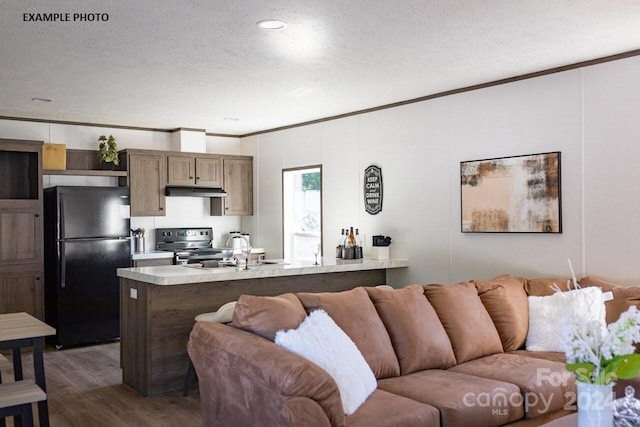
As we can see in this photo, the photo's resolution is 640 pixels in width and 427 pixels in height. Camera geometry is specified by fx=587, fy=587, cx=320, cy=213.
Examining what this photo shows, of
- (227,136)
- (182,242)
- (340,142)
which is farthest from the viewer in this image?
(227,136)

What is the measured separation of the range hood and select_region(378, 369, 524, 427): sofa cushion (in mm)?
4496

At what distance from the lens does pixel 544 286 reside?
426 cm

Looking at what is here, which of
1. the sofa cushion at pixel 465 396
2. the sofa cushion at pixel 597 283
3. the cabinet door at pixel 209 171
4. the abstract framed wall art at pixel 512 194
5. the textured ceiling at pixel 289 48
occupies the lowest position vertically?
the sofa cushion at pixel 465 396

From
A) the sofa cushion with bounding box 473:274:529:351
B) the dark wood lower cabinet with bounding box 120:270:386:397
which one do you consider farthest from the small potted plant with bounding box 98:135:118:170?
the sofa cushion with bounding box 473:274:529:351

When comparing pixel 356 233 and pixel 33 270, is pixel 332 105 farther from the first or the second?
pixel 33 270

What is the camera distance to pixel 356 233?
6172mm

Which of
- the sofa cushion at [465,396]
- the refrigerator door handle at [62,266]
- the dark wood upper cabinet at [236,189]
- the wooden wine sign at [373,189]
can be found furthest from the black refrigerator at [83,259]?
the sofa cushion at [465,396]

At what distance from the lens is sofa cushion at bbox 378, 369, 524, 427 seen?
2.90 metres

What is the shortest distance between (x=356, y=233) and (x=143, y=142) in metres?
3.05

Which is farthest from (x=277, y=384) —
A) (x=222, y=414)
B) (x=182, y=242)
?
(x=182, y=242)

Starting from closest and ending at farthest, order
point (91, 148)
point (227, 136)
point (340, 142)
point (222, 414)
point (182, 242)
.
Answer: point (222, 414), point (340, 142), point (91, 148), point (182, 242), point (227, 136)

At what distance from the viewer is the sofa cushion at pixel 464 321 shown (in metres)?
3.69

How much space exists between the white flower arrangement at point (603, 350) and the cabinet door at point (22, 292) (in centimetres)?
553

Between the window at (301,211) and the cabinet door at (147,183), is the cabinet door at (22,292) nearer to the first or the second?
the cabinet door at (147,183)
